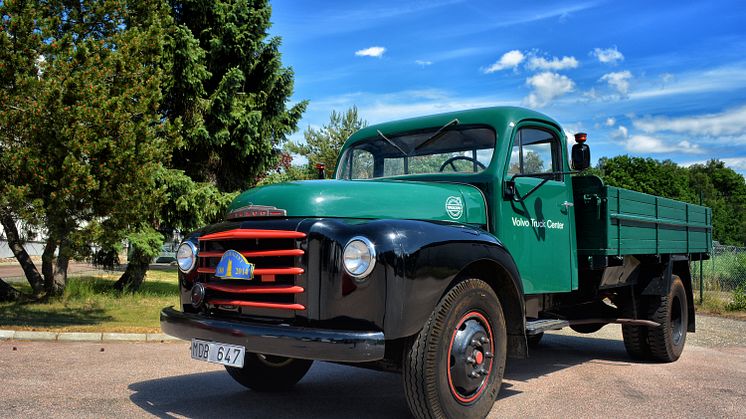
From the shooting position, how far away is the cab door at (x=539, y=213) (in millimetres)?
5145

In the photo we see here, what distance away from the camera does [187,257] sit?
4633 millimetres

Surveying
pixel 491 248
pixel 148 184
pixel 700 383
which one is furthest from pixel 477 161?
pixel 148 184

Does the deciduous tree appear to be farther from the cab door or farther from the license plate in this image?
the cab door

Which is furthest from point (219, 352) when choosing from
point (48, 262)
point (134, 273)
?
point (134, 273)

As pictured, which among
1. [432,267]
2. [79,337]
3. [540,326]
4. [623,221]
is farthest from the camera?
[79,337]

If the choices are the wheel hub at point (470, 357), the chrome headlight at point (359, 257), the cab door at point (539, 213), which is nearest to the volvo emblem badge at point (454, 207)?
the cab door at point (539, 213)

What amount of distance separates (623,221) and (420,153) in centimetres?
229

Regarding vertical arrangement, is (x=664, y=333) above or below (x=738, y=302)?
above

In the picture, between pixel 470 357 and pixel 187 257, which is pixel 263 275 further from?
pixel 470 357

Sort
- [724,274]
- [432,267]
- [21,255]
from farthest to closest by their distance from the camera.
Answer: [724,274] → [21,255] → [432,267]

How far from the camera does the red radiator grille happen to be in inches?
152

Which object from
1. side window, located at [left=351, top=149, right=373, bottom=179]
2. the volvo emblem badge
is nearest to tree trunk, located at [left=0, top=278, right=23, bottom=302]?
side window, located at [left=351, top=149, right=373, bottom=179]

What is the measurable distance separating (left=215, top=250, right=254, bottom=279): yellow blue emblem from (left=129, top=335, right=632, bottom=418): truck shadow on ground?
3.71ft

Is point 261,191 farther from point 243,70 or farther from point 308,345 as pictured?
point 243,70
